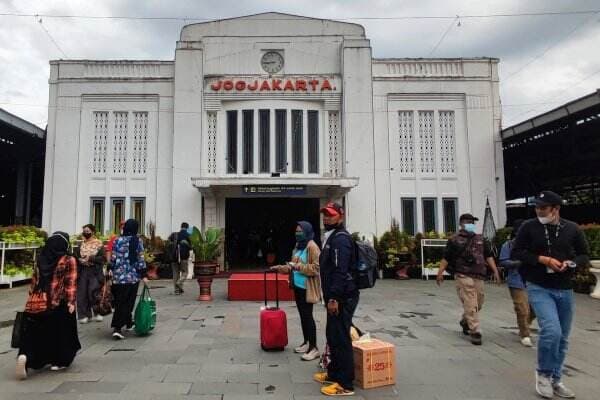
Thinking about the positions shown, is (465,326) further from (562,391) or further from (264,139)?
(264,139)

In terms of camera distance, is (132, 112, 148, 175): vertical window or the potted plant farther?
(132, 112, 148, 175): vertical window

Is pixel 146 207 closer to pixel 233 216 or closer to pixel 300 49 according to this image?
pixel 233 216

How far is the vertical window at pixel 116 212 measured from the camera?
57.8 ft

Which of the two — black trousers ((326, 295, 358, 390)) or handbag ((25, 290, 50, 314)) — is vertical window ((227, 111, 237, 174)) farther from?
black trousers ((326, 295, 358, 390))

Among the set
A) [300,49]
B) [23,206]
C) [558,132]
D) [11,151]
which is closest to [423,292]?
[558,132]

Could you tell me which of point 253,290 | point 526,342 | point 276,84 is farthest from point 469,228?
point 276,84

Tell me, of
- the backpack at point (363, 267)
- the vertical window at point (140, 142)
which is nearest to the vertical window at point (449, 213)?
the vertical window at point (140, 142)

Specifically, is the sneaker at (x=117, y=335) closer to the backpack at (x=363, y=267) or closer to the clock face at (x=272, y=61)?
the backpack at (x=363, y=267)

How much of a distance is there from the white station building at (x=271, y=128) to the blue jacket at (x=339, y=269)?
12.7 meters

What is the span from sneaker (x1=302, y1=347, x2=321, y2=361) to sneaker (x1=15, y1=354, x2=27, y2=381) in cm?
301

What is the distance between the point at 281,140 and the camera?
58.4ft

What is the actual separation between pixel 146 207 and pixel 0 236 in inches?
198

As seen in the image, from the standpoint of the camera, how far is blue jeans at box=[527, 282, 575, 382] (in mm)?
4312

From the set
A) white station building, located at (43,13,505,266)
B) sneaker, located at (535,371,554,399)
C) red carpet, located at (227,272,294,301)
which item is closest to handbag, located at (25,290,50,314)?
sneaker, located at (535,371,554,399)
